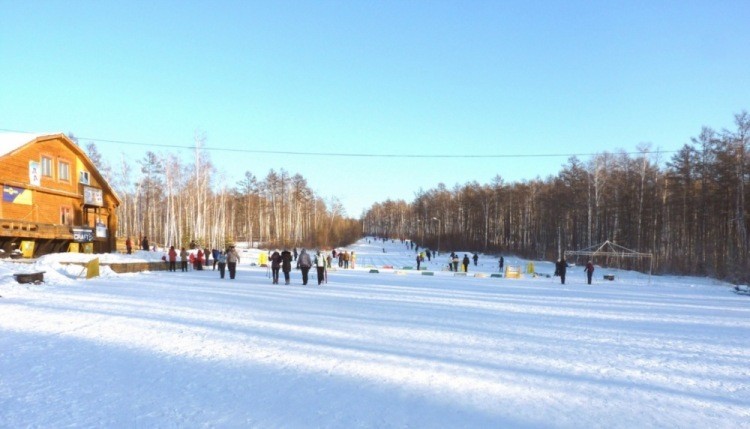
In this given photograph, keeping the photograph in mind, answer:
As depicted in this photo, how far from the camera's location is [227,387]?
527cm

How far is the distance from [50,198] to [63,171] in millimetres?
2015

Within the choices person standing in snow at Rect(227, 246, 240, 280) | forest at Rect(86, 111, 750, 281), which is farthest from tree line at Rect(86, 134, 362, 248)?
person standing in snow at Rect(227, 246, 240, 280)

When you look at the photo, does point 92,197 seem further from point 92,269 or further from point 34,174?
point 92,269

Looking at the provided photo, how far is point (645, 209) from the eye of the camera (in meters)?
47.6

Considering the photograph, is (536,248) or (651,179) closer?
(651,179)

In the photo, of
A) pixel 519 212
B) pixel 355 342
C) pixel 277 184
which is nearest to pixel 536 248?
pixel 519 212

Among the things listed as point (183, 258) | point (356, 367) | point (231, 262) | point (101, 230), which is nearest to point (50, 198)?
point (101, 230)

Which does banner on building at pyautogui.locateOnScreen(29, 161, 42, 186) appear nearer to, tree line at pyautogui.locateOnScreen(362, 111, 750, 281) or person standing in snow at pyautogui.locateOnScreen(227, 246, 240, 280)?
person standing in snow at pyautogui.locateOnScreen(227, 246, 240, 280)

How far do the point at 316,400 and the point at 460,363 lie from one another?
2505mm

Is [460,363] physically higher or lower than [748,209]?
lower

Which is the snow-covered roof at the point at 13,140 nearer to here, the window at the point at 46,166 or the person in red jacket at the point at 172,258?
the window at the point at 46,166

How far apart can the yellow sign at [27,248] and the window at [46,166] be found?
12.9 feet

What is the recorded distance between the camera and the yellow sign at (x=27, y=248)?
78.6 ft

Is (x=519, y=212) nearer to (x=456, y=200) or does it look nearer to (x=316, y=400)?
(x=456, y=200)
